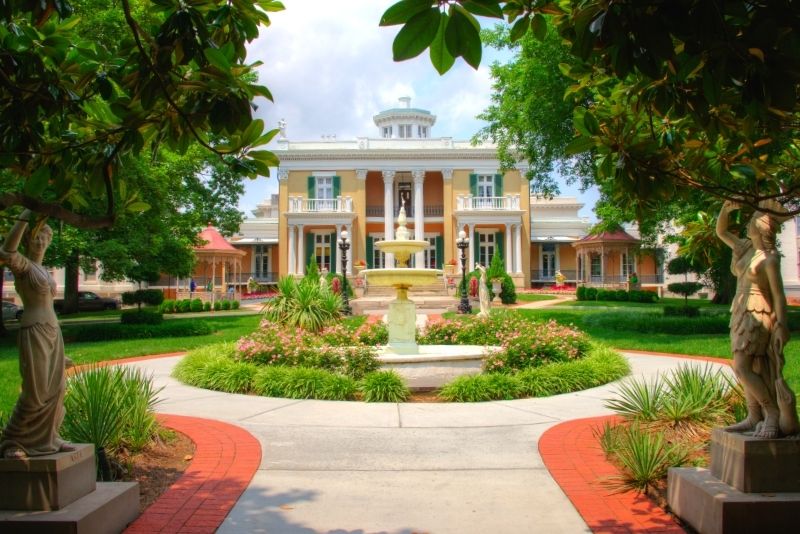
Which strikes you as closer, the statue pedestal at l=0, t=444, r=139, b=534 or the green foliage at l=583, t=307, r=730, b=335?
the statue pedestal at l=0, t=444, r=139, b=534

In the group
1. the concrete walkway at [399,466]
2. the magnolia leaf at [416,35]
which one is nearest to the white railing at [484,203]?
the concrete walkway at [399,466]

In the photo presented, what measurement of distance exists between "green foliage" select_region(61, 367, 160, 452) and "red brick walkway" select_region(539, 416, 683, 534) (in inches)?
142

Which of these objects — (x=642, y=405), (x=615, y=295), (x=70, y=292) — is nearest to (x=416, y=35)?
(x=642, y=405)

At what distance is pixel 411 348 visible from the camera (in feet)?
38.0

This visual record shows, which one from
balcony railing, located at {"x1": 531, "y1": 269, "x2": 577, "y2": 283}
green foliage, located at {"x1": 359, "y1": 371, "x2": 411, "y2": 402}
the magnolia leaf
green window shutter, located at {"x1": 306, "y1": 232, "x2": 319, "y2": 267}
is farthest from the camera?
balcony railing, located at {"x1": 531, "y1": 269, "x2": 577, "y2": 283}

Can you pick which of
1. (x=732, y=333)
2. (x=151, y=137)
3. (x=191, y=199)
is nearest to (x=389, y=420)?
(x=732, y=333)

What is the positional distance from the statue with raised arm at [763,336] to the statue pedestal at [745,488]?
13 centimetres

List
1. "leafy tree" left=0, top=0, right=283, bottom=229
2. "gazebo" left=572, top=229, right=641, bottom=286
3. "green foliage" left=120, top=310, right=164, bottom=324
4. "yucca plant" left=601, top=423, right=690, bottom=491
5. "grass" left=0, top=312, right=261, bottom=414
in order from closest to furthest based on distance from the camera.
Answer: "leafy tree" left=0, top=0, right=283, bottom=229
"yucca plant" left=601, top=423, right=690, bottom=491
"grass" left=0, top=312, right=261, bottom=414
"green foliage" left=120, top=310, right=164, bottom=324
"gazebo" left=572, top=229, right=641, bottom=286

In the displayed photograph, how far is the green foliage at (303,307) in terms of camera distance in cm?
1659

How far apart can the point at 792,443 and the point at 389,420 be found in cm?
424

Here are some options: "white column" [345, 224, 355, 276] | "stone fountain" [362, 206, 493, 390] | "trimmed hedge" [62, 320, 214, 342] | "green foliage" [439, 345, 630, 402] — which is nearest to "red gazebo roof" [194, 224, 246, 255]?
"white column" [345, 224, 355, 276]

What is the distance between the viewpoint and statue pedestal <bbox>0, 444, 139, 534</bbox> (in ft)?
11.2

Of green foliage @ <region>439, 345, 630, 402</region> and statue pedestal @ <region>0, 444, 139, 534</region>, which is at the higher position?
statue pedestal @ <region>0, 444, 139, 534</region>

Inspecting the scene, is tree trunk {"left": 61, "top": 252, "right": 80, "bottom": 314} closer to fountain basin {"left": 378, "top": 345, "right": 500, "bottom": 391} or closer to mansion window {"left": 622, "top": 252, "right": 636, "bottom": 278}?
fountain basin {"left": 378, "top": 345, "right": 500, "bottom": 391}
